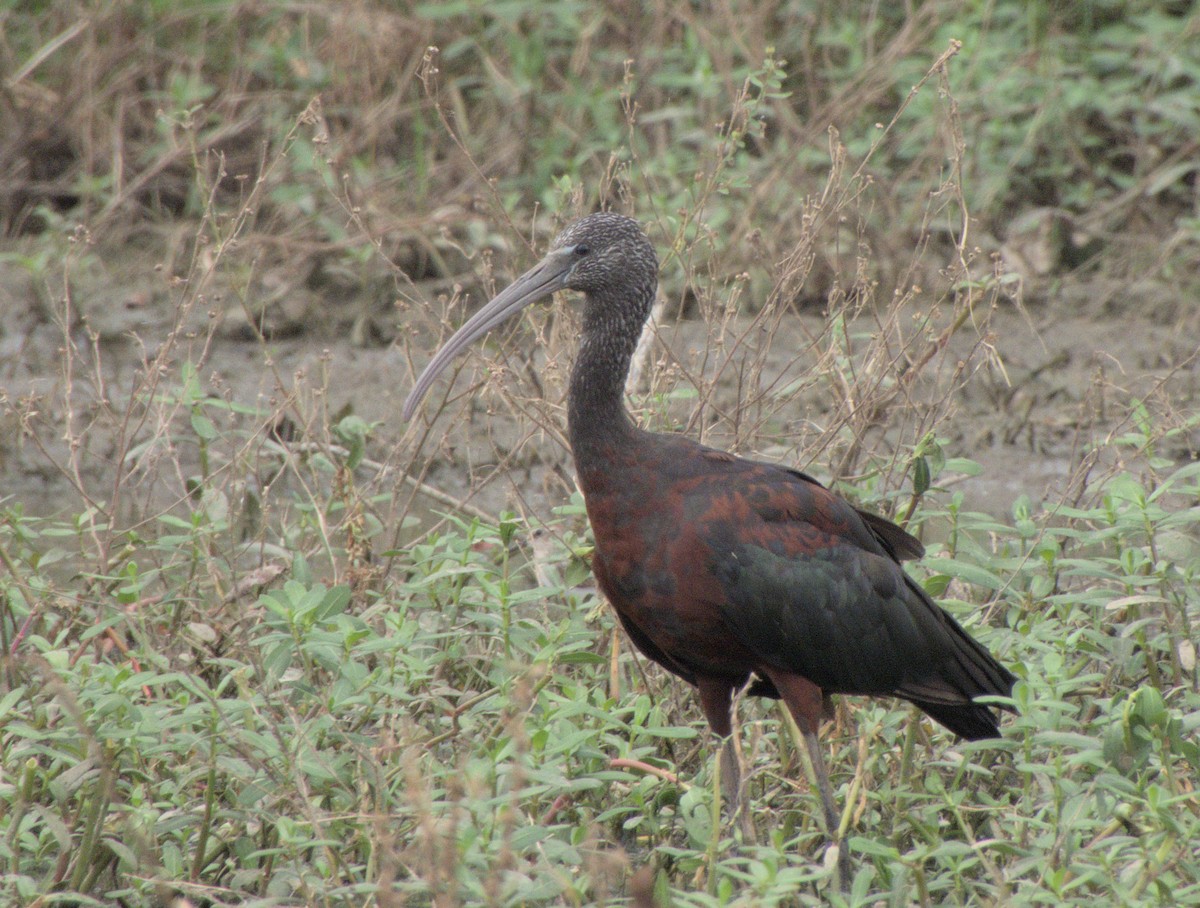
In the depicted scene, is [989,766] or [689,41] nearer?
[989,766]

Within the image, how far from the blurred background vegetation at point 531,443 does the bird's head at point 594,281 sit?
0.47 metres

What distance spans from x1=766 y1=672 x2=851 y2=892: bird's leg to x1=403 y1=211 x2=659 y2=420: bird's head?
0.98 m

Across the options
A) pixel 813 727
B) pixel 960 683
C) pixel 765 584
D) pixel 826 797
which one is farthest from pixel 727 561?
pixel 960 683

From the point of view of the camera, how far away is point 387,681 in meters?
3.84

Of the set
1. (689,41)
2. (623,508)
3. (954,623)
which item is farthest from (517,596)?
(689,41)

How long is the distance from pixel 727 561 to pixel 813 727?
1.51ft

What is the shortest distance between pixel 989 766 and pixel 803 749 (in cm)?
74

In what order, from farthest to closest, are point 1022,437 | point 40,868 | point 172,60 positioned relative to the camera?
point 172,60
point 1022,437
point 40,868

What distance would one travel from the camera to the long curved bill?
4250mm

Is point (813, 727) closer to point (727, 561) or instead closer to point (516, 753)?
point (727, 561)

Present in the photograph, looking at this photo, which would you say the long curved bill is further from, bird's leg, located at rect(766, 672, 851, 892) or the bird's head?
bird's leg, located at rect(766, 672, 851, 892)

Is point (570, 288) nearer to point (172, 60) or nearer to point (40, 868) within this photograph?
point (40, 868)

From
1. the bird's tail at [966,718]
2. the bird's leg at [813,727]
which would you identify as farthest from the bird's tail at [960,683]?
the bird's leg at [813,727]

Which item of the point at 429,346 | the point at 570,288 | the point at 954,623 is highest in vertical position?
the point at 570,288
